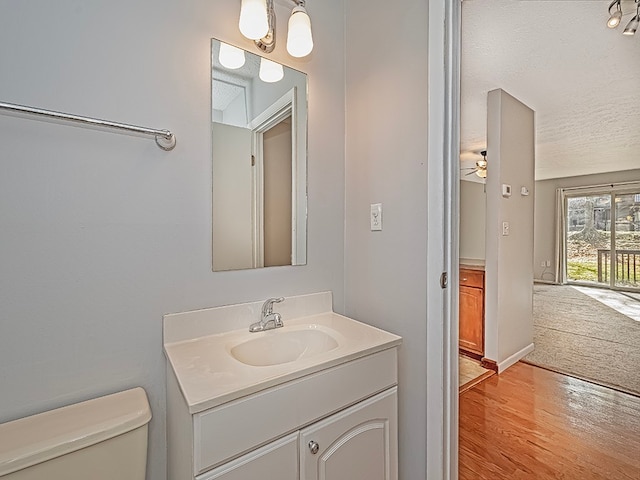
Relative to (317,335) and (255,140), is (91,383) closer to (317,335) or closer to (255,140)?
(317,335)

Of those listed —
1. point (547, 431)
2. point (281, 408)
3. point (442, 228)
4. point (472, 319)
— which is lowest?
point (547, 431)

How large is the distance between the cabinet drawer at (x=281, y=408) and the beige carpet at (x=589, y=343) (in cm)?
243

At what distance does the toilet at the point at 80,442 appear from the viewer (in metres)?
0.70

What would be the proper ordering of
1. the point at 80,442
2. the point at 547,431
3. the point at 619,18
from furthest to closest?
the point at 547,431
the point at 619,18
the point at 80,442

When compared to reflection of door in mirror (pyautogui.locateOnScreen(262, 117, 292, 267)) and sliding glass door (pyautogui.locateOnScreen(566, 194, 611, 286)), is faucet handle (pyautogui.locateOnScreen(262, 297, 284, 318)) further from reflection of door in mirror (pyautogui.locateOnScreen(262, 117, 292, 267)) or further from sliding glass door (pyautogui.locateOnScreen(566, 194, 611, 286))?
sliding glass door (pyautogui.locateOnScreen(566, 194, 611, 286))

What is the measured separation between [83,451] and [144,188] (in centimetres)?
74

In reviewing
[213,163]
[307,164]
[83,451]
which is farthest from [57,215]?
[307,164]

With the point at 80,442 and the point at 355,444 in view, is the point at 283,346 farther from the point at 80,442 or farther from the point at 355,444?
the point at 80,442

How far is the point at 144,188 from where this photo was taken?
1019 mm

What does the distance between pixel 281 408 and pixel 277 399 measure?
1.2 inches

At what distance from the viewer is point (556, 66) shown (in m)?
2.18

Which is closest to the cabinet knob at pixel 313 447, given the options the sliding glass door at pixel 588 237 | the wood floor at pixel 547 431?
the wood floor at pixel 547 431

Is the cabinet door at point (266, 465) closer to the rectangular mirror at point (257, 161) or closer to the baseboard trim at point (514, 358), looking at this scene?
the rectangular mirror at point (257, 161)

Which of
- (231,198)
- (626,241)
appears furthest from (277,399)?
(626,241)
